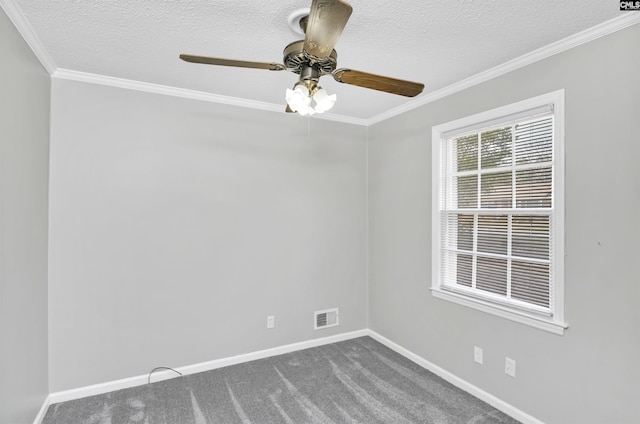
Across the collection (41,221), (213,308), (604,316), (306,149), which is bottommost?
(213,308)

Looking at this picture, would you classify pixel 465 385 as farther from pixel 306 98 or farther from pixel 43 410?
pixel 43 410

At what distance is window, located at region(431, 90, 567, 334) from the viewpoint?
2.18 m

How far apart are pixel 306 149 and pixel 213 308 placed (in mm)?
1842

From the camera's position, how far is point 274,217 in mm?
3381

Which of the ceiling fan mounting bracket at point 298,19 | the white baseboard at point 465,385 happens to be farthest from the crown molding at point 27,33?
the white baseboard at point 465,385

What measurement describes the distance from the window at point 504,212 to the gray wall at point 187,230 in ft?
3.80

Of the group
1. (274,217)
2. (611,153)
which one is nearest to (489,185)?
(611,153)

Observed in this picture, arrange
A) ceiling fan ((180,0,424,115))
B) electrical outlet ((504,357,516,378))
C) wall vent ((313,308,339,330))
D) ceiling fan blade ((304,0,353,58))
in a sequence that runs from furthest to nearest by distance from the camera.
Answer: wall vent ((313,308,339,330)) → electrical outlet ((504,357,516,378)) → ceiling fan ((180,0,424,115)) → ceiling fan blade ((304,0,353,58))

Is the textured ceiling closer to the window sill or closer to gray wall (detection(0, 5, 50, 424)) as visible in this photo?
gray wall (detection(0, 5, 50, 424))

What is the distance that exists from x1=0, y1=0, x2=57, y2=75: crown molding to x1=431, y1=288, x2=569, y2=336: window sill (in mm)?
3449

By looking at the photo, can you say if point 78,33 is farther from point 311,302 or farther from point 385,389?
point 385,389

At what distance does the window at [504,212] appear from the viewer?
2.18 meters

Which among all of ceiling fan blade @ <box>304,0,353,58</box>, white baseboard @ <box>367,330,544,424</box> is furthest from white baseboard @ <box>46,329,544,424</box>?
ceiling fan blade @ <box>304,0,353,58</box>

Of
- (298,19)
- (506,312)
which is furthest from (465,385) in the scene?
(298,19)
